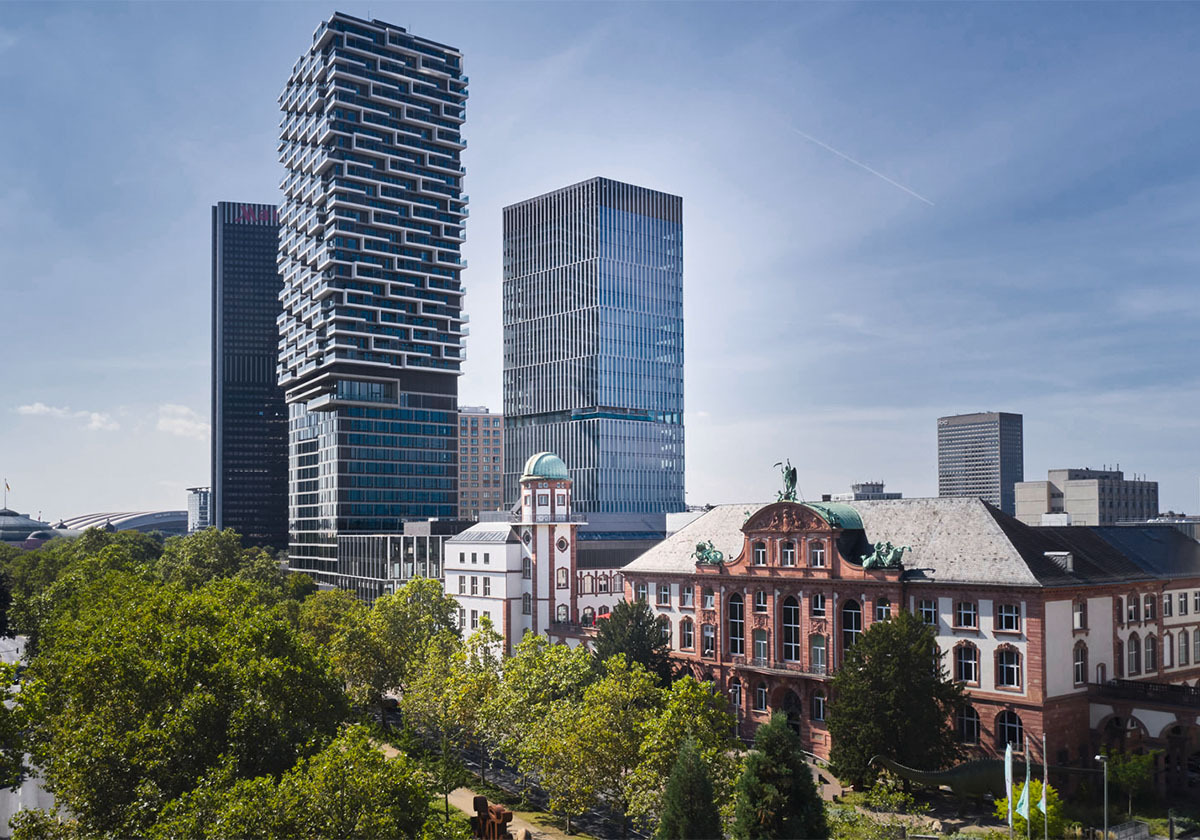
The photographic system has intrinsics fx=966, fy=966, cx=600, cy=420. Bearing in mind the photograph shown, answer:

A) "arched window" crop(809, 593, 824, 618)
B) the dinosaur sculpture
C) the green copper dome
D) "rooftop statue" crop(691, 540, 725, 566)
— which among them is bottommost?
the dinosaur sculpture

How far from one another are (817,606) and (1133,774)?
27.9m

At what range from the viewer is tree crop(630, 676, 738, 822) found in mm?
60031

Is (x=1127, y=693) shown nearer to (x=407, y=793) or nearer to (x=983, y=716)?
(x=983, y=716)

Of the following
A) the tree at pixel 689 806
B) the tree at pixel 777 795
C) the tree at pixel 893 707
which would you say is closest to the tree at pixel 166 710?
the tree at pixel 689 806

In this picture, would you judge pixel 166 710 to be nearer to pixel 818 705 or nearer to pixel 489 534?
pixel 818 705

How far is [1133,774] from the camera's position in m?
69.2

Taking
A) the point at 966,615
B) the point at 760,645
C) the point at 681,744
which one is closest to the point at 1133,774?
the point at 966,615

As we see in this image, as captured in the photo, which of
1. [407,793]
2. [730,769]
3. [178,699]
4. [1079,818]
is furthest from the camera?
[1079,818]

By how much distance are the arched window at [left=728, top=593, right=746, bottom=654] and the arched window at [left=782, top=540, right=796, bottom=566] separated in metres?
7.14

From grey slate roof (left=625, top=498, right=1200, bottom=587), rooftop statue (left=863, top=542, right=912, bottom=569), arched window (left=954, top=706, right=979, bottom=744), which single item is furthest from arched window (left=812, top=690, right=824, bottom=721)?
grey slate roof (left=625, top=498, right=1200, bottom=587)

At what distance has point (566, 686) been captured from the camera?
8069cm

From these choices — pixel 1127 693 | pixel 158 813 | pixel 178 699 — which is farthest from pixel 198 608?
pixel 1127 693

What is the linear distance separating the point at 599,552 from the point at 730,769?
260ft

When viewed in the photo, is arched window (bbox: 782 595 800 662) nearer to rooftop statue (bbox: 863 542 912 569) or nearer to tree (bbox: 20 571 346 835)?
rooftop statue (bbox: 863 542 912 569)
